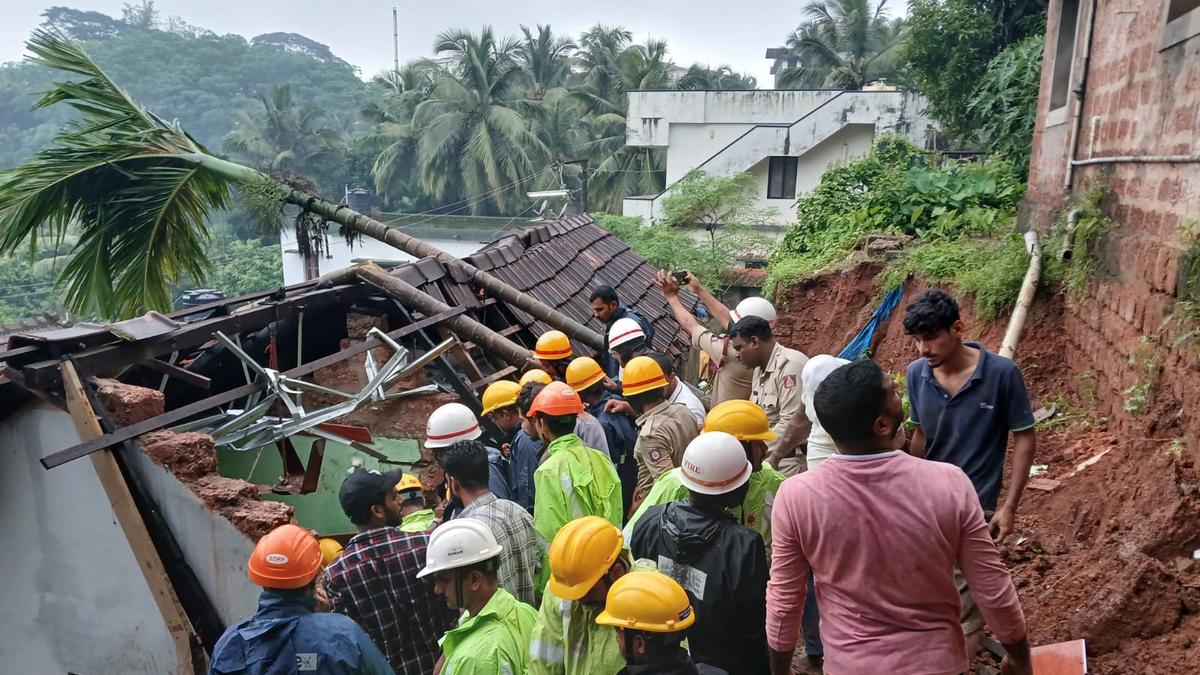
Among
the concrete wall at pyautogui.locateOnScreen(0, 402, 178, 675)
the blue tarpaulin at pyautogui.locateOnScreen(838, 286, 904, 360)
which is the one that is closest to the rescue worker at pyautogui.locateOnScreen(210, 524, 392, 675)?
the concrete wall at pyautogui.locateOnScreen(0, 402, 178, 675)

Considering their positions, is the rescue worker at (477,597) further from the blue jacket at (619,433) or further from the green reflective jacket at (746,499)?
the blue jacket at (619,433)

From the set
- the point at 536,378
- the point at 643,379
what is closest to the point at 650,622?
the point at 643,379

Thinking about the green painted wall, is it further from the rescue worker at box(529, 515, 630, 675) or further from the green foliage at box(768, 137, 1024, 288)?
the green foliage at box(768, 137, 1024, 288)

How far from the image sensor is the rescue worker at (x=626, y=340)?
219 inches

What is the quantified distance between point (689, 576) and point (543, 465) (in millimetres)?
1142

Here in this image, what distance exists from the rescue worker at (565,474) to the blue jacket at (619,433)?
548 millimetres

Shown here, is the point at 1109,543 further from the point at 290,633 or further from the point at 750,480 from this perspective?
the point at 290,633

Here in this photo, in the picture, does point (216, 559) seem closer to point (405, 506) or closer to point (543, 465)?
point (405, 506)

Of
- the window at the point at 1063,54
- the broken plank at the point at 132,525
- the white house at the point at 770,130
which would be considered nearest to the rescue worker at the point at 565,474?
the broken plank at the point at 132,525

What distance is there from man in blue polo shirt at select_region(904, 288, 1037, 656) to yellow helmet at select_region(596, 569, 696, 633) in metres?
1.60

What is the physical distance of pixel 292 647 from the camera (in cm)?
287

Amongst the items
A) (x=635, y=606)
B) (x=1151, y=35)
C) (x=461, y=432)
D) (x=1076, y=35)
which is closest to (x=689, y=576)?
(x=635, y=606)

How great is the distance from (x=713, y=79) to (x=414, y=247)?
40715 mm

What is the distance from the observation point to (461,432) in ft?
14.7
